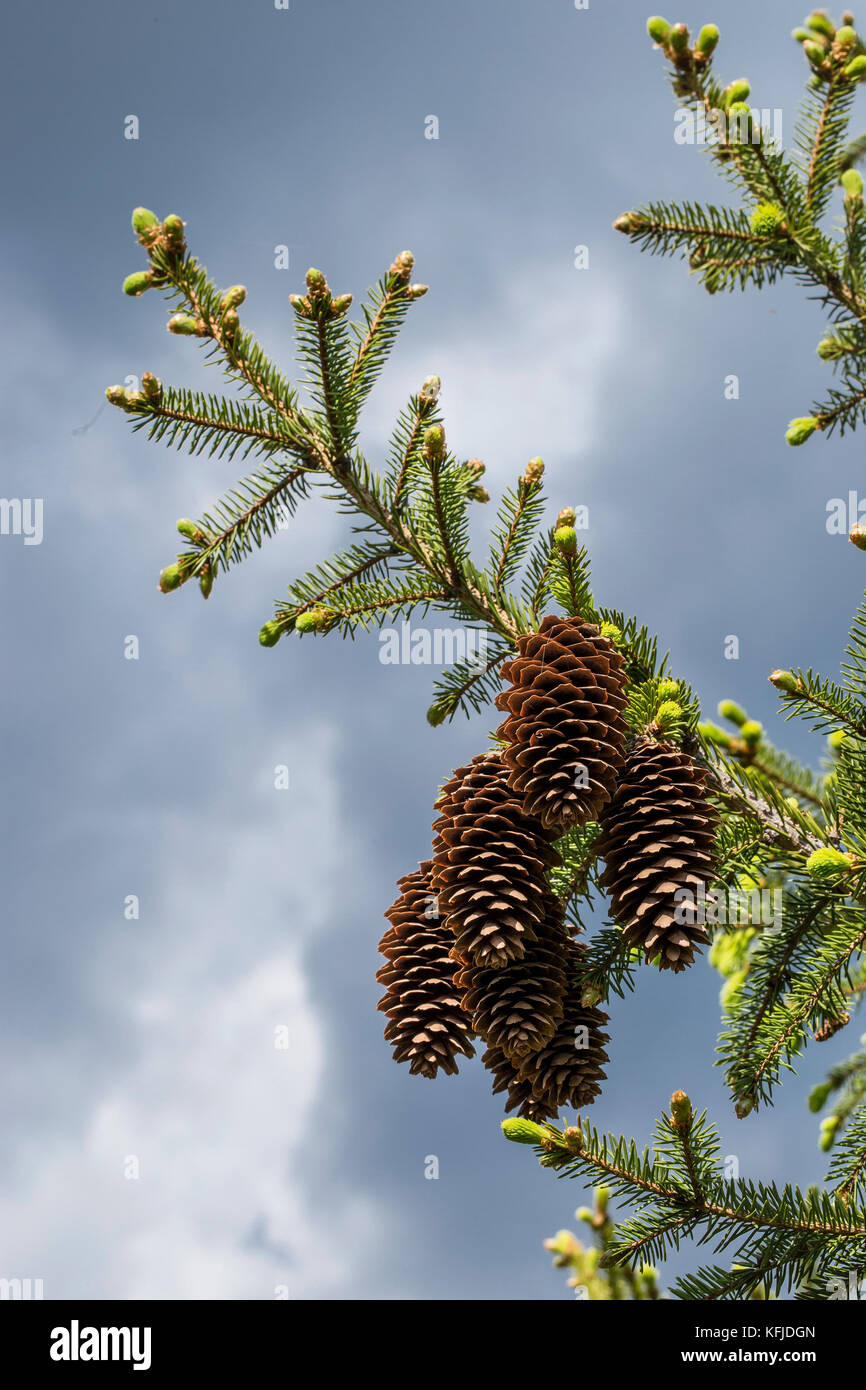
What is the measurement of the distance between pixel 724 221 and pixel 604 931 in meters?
2.40

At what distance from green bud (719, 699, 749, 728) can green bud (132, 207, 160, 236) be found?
2.12m

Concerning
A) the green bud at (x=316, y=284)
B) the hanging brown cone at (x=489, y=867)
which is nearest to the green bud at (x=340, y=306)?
the green bud at (x=316, y=284)

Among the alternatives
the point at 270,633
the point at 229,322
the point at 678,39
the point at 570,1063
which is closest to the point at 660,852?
the point at 570,1063

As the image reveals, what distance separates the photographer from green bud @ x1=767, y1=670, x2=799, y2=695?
2713mm

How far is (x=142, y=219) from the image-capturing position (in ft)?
9.02

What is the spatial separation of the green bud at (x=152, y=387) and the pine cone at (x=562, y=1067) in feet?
6.97

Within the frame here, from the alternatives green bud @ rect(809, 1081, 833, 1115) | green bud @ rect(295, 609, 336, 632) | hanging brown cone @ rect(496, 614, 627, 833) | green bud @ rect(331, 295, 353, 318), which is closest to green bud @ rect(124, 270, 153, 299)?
green bud @ rect(331, 295, 353, 318)

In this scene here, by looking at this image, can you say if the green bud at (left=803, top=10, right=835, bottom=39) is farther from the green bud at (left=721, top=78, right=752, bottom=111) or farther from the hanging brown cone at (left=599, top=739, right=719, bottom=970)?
the hanging brown cone at (left=599, top=739, right=719, bottom=970)

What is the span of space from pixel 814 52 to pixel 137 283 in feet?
7.43

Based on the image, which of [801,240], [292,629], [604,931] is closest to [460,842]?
[604,931]

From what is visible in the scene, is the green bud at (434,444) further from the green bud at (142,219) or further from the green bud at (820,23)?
the green bud at (820,23)

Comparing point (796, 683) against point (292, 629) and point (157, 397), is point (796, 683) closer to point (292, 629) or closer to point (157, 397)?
point (292, 629)

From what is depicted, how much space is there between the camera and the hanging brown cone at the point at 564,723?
257 centimetres
